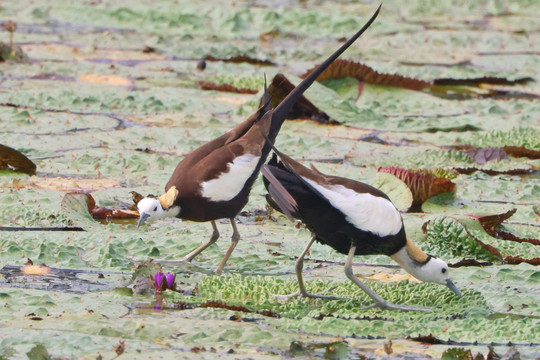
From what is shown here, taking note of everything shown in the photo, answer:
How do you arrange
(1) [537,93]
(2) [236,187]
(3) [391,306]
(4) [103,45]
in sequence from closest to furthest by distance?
(3) [391,306] < (2) [236,187] < (1) [537,93] < (4) [103,45]

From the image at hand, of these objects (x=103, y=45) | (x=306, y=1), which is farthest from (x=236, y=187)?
(x=306, y=1)

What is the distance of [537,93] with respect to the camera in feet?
22.6

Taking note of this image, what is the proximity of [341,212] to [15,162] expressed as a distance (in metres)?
1.76

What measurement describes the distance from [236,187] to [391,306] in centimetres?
81

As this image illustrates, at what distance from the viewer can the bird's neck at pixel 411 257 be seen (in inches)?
134

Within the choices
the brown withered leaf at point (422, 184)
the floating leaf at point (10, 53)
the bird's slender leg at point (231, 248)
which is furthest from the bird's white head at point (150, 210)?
the floating leaf at point (10, 53)

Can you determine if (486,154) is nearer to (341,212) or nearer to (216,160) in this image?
(216,160)

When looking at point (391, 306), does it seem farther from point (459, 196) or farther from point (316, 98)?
point (316, 98)

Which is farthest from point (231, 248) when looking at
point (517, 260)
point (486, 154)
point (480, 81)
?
point (480, 81)

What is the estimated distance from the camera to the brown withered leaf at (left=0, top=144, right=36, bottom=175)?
4.43 m

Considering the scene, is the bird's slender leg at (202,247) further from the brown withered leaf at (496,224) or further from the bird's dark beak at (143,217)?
the brown withered leaf at (496,224)

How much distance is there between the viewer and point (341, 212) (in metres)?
3.24

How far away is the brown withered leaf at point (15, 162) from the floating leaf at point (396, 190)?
1.42 metres

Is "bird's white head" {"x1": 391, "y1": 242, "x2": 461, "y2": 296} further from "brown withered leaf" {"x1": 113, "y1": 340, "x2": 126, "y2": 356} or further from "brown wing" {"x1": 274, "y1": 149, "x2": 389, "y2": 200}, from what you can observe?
"brown withered leaf" {"x1": 113, "y1": 340, "x2": 126, "y2": 356}
